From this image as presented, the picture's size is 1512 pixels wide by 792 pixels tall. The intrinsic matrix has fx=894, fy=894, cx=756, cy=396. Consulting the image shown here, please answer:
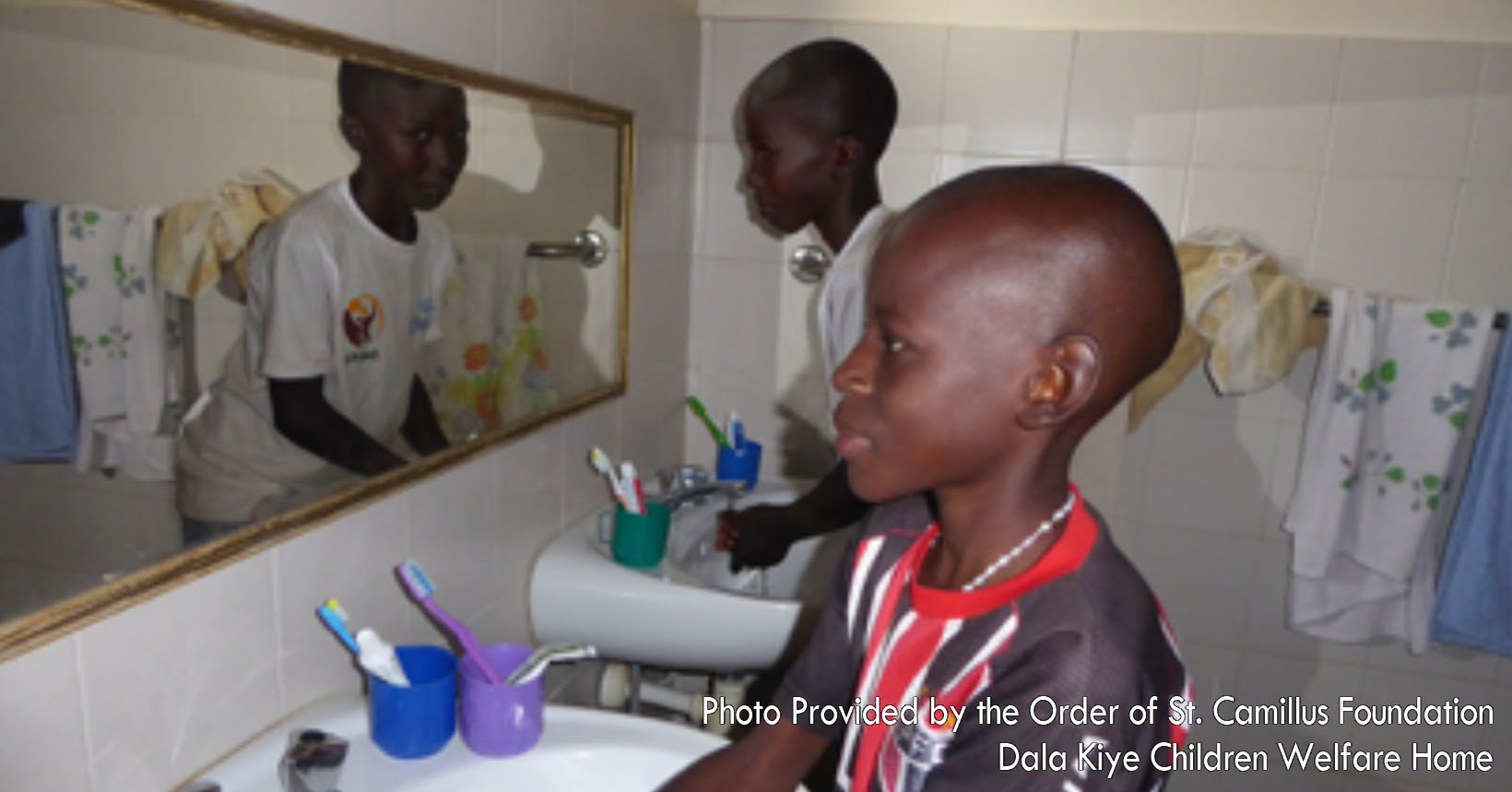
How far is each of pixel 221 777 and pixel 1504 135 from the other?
1856 mm

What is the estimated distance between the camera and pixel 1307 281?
4.88ft

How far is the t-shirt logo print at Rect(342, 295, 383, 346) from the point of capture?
0.82 meters

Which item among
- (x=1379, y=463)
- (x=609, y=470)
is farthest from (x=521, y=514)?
(x=1379, y=463)

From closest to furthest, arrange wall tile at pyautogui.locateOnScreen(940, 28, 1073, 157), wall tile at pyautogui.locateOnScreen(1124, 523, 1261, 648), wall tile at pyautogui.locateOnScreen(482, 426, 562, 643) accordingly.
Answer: wall tile at pyautogui.locateOnScreen(482, 426, 562, 643) < wall tile at pyautogui.locateOnScreen(940, 28, 1073, 157) < wall tile at pyautogui.locateOnScreen(1124, 523, 1261, 648)

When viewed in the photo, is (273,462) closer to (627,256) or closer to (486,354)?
(486,354)

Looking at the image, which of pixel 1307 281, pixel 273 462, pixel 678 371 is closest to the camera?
pixel 273 462

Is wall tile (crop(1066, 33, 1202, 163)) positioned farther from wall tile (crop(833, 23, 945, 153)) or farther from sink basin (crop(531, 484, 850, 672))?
sink basin (crop(531, 484, 850, 672))

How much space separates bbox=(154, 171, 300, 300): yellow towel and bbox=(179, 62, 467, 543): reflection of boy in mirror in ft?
0.06

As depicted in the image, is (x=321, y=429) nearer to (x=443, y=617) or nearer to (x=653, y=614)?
(x=443, y=617)

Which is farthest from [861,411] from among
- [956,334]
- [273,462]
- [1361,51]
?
[1361,51]

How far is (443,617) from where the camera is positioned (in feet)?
2.70

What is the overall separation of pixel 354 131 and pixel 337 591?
0.41 meters

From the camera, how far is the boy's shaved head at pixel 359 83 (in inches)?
29.1

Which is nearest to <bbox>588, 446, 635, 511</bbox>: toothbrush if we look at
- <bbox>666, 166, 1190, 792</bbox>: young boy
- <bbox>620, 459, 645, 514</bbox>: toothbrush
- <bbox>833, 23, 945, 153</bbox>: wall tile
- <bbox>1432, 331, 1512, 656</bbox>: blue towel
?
<bbox>620, 459, 645, 514</bbox>: toothbrush
